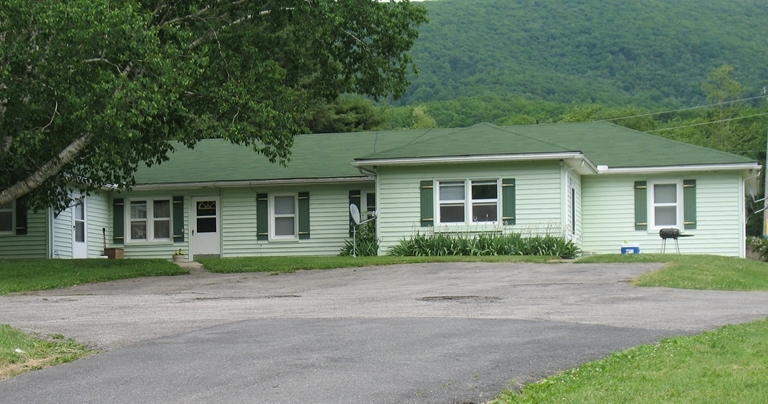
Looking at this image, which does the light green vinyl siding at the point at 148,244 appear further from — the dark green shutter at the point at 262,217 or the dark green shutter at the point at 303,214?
the dark green shutter at the point at 303,214

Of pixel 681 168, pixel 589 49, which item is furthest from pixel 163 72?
pixel 589 49

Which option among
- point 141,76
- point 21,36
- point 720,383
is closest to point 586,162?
point 141,76

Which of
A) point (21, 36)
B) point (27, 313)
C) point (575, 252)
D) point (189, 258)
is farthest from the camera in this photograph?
point (189, 258)

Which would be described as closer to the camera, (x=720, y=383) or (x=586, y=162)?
(x=720, y=383)

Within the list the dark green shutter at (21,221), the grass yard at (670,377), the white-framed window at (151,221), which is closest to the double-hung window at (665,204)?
the white-framed window at (151,221)

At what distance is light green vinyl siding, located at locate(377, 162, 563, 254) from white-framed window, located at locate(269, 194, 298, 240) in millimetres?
3884

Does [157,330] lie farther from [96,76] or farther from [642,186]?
[642,186]

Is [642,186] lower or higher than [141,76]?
lower

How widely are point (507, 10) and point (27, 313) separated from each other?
11159cm

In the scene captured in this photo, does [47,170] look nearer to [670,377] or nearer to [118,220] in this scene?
[118,220]

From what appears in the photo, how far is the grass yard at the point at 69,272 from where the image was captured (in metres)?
22.1

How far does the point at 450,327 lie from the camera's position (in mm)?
12578

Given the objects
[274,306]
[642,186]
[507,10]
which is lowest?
[274,306]

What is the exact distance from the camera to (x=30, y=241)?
30969 millimetres
